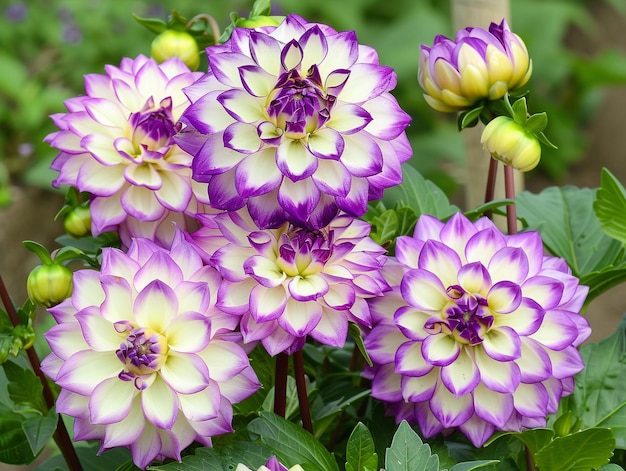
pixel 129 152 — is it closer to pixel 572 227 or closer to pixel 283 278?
pixel 283 278

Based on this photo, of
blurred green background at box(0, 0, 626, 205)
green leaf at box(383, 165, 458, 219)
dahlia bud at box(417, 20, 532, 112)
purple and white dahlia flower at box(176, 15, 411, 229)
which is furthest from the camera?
blurred green background at box(0, 0, 626, 205)

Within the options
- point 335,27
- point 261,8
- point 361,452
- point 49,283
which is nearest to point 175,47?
point 261,8

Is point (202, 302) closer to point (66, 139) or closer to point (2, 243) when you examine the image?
point (66, 139)

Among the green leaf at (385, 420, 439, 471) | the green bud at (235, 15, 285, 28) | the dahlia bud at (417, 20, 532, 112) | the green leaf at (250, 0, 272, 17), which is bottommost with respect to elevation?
the green leaf at (385, 420, 439, 471)

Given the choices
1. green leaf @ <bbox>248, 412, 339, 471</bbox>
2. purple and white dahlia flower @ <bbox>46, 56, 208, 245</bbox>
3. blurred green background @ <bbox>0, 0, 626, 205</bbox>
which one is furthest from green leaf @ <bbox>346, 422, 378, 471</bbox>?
blurred green background @ <bbox>0, 0, 626, 205</bbox>

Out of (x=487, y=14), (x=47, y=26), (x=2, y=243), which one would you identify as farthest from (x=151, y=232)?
(x=47, y=26)

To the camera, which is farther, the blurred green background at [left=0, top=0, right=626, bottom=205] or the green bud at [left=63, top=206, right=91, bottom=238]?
the blurred green background at [left=0, top=0, right=626, bottom=205]

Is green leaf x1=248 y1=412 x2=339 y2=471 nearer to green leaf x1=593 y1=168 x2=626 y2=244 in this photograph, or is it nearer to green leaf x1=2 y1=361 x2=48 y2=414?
green leaf x1=2 y1=361 x2=48 y2=414
